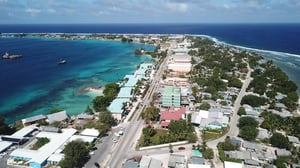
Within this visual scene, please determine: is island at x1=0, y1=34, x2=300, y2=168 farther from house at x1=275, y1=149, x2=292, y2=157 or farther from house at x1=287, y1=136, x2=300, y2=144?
house at x1=287, y1=136, x2=300, y2=144

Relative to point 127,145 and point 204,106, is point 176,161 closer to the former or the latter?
point 127,145

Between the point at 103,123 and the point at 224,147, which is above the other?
the point at 103,123

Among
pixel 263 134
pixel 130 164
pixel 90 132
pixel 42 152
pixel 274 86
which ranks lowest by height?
pixel 130 164

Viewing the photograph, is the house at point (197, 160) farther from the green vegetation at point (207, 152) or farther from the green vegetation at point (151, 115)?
the green vegetation at point (151, 115)

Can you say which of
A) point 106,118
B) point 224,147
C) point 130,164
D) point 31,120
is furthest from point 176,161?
point 31,120

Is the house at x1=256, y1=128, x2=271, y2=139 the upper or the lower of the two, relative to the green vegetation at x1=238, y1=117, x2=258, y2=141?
lower

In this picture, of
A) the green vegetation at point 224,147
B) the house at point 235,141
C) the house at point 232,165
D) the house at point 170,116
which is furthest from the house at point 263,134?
the house at point 170,116

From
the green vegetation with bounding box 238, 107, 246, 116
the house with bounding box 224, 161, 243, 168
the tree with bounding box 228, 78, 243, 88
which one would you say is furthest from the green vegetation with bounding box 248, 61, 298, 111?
the house with bounding box 224, 161, 243, 168
